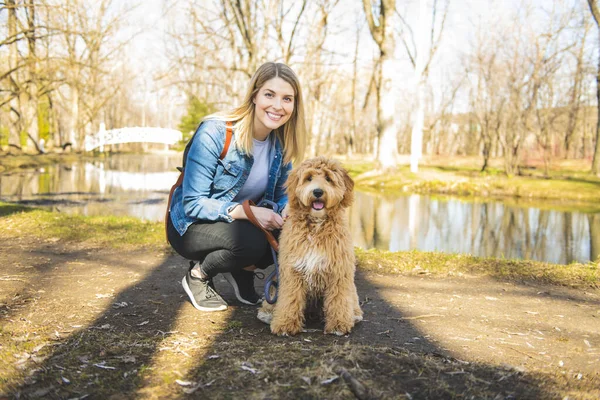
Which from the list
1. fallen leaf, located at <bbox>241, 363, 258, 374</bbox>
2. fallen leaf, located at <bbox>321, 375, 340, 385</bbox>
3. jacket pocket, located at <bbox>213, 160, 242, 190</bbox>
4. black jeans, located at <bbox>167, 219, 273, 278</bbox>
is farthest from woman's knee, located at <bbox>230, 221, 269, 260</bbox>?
fallen leaf, located at <bbox>321, 375, 340, 385</bbox>

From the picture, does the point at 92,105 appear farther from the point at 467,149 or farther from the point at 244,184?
the point at 244,184

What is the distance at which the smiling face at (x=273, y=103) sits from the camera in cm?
391

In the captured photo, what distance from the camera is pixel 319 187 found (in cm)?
334

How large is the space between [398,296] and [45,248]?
4.63 m

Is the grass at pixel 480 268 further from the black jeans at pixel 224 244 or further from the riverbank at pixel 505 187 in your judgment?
the riverbank at pixel 505 187

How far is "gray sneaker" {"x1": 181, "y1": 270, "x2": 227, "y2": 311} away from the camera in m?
4.11

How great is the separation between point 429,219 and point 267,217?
9.17m

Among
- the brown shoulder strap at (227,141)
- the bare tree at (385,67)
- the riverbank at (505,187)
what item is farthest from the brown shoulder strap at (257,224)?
the bare tree at (385,67)

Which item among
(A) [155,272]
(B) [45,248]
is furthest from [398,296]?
(B) [45,248]

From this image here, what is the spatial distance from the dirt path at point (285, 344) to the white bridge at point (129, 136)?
3916 cm

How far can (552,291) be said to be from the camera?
5.10 m

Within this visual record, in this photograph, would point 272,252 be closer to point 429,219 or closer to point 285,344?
point 285,344

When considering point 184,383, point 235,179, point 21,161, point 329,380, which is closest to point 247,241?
point 235,179

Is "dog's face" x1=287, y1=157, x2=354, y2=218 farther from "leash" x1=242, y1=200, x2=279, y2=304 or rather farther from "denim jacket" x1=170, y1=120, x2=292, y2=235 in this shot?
"leash" x1=242, y1=200, x2=279, y2=304
